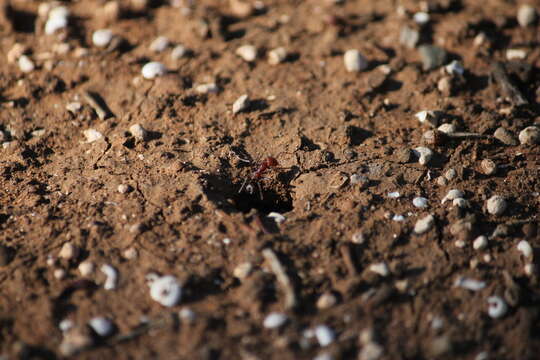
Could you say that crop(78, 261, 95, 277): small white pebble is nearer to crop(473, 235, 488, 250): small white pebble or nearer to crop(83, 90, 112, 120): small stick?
crop(83, 90, 112, 120): small stick

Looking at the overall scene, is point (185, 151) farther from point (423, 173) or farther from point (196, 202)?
point (423, 173)

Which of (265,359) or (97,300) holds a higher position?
(97,300)

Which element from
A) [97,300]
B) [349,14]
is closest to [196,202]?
[97,300]

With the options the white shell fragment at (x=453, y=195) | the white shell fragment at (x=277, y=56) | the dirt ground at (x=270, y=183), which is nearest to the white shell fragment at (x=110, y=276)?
the dirt ground at (x=270, y=183)

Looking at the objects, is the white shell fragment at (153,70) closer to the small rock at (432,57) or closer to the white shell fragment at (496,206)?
the small rock at (432,57)

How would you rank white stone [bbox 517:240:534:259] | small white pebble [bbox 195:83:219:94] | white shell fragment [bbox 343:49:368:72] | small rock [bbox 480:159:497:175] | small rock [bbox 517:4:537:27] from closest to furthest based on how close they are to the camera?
1. white stone [bbox 517:240:534:259]
2. small rock [bbox 480:159:497:175]
3. small white pebble [bbox 195:83:219:94]
4. white shell fragment [bbox 343:49:368:72]
5. small rock [bbox 517:4:537:27]

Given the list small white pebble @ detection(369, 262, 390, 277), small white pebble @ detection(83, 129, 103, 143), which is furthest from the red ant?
small white pebble @ detection(83, 129, 103, 143)
